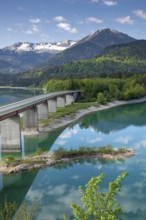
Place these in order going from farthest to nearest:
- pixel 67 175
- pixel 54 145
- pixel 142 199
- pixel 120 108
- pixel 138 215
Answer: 1. pixel 120 108
2. pixel 54 145
3. pixel 67 175
4. pixel 142 199
5. pixel 138 215

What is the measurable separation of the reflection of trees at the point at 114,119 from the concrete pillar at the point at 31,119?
18.5 metres

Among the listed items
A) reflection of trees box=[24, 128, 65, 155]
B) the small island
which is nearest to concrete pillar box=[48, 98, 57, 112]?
reflection of trees box=[24, 128, 65, 155]

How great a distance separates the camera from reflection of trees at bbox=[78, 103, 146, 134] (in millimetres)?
97500

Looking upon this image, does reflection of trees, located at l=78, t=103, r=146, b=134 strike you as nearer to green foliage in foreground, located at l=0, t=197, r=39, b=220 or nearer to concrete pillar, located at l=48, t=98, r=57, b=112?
concrete pillar, located at l=48, t=98, r=57, b=112

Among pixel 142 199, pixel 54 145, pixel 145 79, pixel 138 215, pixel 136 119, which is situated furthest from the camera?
pixel 145 79

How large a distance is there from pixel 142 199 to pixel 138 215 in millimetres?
4671

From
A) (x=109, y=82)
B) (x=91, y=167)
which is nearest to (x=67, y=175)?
(x=91, y=167)

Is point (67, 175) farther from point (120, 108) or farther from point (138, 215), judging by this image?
point (120, 108)

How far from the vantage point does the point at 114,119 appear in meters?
110

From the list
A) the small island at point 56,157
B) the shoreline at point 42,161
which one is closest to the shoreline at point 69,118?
the small island at point 56,157

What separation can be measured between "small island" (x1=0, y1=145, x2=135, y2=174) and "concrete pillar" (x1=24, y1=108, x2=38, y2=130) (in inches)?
936

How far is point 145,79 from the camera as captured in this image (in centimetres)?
19362

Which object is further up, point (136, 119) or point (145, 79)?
point (145, 79)

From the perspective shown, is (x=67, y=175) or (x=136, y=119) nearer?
(x=67, y=175)
